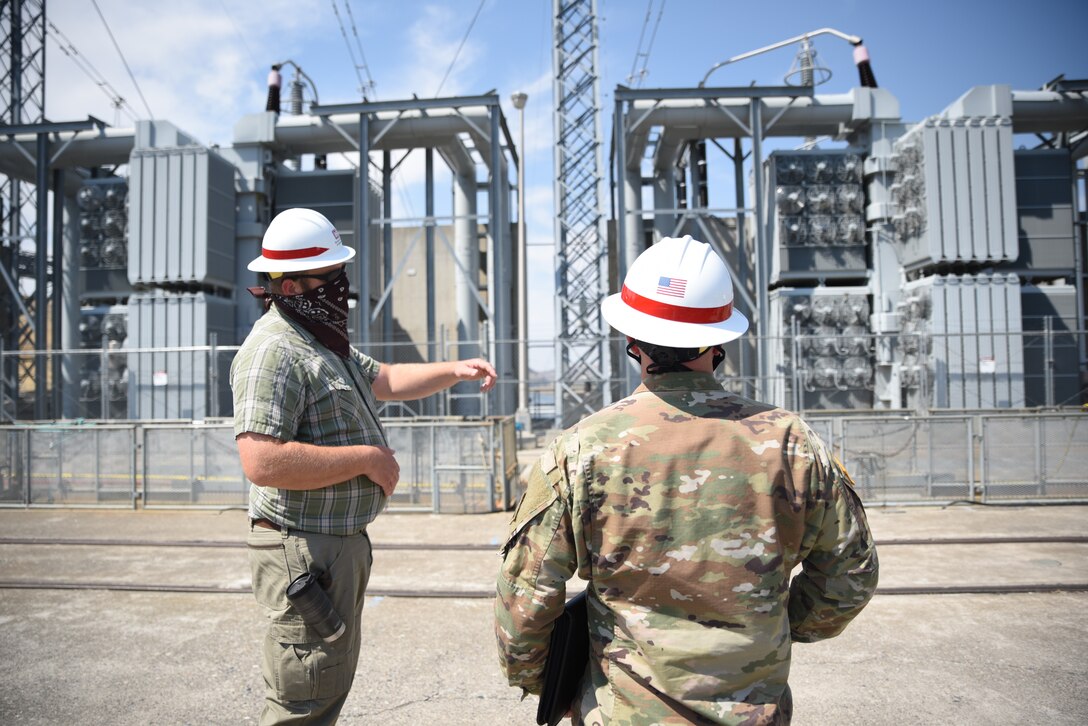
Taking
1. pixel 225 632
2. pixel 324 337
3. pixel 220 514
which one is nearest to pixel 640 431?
pixel 324 337

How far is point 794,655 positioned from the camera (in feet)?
14.7

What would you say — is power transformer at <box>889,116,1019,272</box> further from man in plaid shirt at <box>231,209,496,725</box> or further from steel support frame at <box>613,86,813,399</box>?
man in plaid shirt at <box>231,209,496,725</box>

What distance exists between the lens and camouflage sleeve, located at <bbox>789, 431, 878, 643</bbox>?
1.77m

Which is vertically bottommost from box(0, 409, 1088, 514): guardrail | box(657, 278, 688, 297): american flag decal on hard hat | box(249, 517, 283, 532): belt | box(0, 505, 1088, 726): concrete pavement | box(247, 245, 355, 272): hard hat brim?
box(0, 505, 1088, 726): concrete pavement

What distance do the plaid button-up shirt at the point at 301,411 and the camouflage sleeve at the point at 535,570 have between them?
95 cm

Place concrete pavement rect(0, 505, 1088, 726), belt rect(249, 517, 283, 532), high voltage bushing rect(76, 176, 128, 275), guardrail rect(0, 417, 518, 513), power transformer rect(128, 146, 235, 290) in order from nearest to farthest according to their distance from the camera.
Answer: belt rect(249, 517, 283, 532) < concrete pavement rect(0, 505, 1088, 726) < guardrail rect(0, 417, 518, 513) < power transformer rect(128, 146, 235, 290) < high voltage bushing rect(76, 176, 128, 275)

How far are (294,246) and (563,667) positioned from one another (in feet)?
6.03

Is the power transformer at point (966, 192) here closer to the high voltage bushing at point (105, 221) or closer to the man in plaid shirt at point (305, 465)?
the man in plaid shirt at point (305, 465)

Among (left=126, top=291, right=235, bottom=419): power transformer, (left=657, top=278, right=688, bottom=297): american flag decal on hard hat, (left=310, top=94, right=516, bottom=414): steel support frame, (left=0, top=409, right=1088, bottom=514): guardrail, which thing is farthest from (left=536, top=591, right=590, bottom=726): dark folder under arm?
(left=126, top=291, right=235, bottom=419): power transformer

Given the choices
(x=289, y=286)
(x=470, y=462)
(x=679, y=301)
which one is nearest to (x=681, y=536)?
(x=679, y=301)

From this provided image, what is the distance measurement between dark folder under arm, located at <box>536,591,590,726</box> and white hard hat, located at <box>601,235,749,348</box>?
28.3 inches

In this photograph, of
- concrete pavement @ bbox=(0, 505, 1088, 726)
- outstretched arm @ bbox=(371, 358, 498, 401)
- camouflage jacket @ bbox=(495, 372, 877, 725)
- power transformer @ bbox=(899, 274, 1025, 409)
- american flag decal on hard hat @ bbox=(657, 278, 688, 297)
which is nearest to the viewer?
camouflage jacket @ bbox=(495, 372, 877, 725)

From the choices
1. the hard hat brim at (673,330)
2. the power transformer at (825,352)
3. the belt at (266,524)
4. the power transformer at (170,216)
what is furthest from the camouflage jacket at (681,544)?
the power transformer at (170,216)

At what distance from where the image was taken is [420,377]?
3252mm
